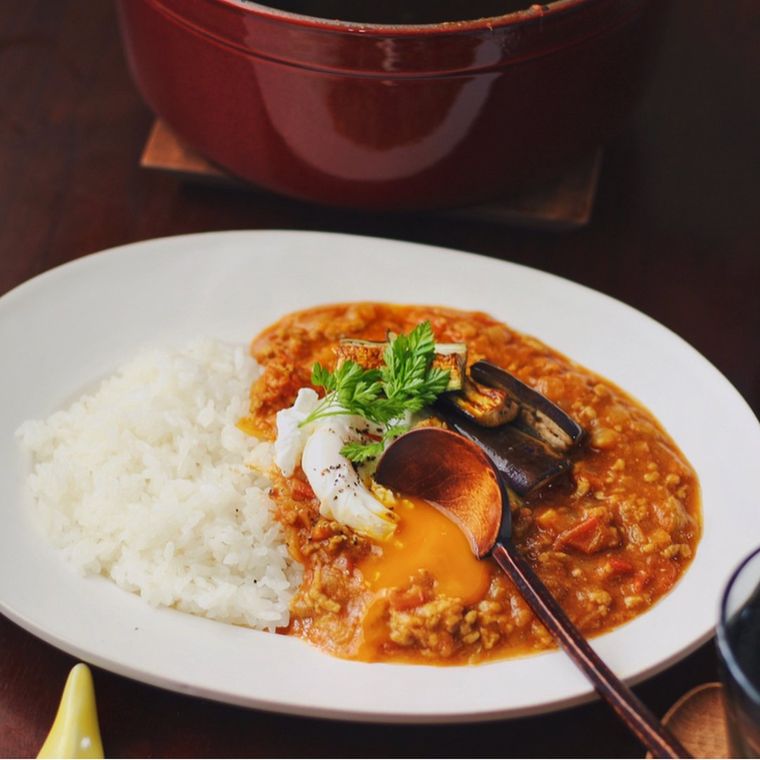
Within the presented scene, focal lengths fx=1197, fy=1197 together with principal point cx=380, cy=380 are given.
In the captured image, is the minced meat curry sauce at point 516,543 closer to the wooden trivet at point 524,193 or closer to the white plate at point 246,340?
the white plate at point 246,340

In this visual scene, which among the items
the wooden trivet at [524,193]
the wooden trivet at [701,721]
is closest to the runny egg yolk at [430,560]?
the wooden trivet at [701,721]

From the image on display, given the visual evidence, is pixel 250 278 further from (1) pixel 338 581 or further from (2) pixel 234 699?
(2) pixel 234 699

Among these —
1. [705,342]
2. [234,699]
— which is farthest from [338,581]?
[705,342]

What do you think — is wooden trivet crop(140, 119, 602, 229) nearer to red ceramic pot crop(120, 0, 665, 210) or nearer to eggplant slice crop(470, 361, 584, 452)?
red ceramic pot crop(120, 0, 665, 210)

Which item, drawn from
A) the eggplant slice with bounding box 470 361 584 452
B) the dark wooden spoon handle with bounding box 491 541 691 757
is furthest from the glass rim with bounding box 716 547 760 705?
the eggplant slice with bounding box 470 361 584 452

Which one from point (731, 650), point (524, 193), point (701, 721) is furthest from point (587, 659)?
point (524, 193)

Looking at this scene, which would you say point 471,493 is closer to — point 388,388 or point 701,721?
point 388,388
